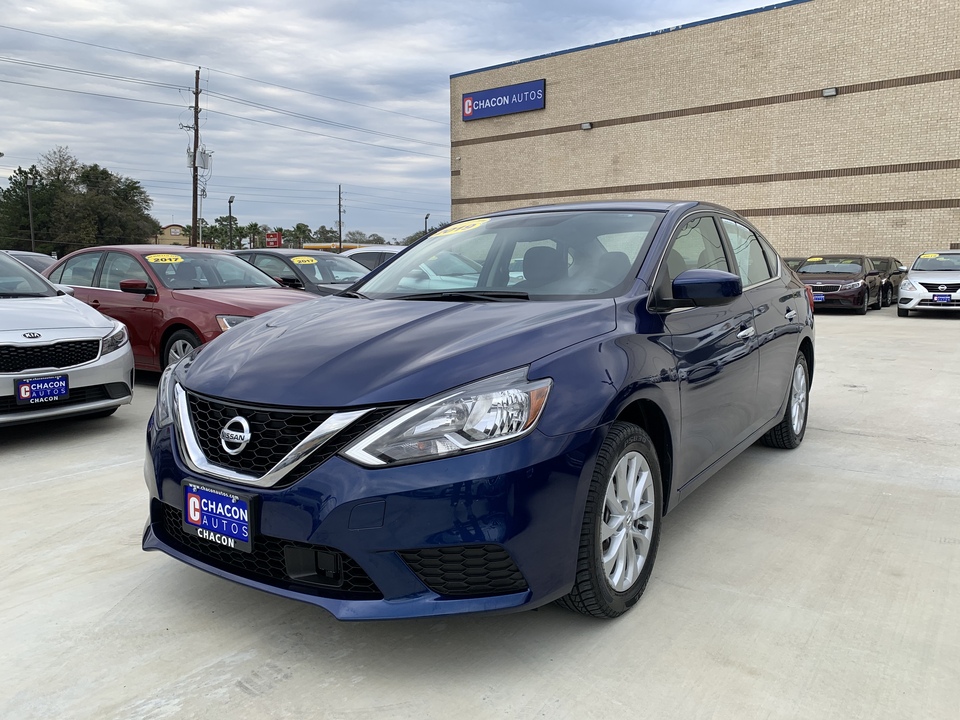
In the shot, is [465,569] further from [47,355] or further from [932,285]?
[932,285]

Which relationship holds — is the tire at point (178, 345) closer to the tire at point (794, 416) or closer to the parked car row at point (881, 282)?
the tire at point (794, 416)

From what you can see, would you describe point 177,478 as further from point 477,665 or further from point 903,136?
point 903,136

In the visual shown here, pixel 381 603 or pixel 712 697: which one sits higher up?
pixel 381 603

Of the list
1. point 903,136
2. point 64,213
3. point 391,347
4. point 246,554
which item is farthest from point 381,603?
point 64,213

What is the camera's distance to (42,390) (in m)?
5.11

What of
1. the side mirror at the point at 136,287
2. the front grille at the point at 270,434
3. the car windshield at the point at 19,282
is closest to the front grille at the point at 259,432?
the front grille at the point at 270,434

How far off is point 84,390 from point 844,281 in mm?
16618

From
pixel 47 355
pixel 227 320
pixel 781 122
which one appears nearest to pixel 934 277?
pixel 781 122

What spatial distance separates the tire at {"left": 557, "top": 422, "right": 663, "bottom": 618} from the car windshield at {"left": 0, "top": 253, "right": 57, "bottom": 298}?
5343 millimetres

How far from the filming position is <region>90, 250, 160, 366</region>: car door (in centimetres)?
748

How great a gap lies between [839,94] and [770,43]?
3.03 m

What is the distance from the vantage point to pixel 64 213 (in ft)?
195

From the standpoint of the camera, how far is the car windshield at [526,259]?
10.5 ft

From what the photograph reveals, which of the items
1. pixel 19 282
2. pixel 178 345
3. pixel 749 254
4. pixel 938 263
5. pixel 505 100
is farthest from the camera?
pixel 505 100
